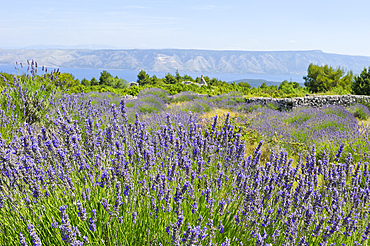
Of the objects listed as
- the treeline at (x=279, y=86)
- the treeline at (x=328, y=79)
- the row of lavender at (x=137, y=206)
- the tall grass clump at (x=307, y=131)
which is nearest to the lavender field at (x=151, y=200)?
the row of lavender at (x=137, y=206)

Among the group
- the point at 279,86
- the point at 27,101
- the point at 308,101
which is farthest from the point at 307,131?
the point at 279,86

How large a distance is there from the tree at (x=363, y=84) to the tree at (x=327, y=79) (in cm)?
404

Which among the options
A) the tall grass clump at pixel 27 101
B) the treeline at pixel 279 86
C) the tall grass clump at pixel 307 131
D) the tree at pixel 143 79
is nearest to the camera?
the tall grass clump at pixel 27 101

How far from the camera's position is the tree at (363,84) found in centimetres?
1297

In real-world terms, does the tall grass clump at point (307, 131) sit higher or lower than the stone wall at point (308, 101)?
lower

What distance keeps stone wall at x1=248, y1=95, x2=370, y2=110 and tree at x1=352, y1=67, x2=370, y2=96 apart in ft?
9.05

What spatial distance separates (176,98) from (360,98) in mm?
9520

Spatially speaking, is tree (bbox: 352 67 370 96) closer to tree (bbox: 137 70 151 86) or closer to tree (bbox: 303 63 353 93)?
tree (bbox: 303 63 353 93)

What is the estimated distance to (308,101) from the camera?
35.4ft

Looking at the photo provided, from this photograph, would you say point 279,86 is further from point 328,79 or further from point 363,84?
point 363,84

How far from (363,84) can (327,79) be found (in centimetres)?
569

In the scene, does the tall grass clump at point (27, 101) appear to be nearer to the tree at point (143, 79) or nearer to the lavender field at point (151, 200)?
the lavender field at point (151, 200)

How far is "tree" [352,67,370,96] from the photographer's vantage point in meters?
13.0

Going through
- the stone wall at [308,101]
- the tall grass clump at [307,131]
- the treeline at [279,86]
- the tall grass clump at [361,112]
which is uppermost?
the treeline at [279,86]
